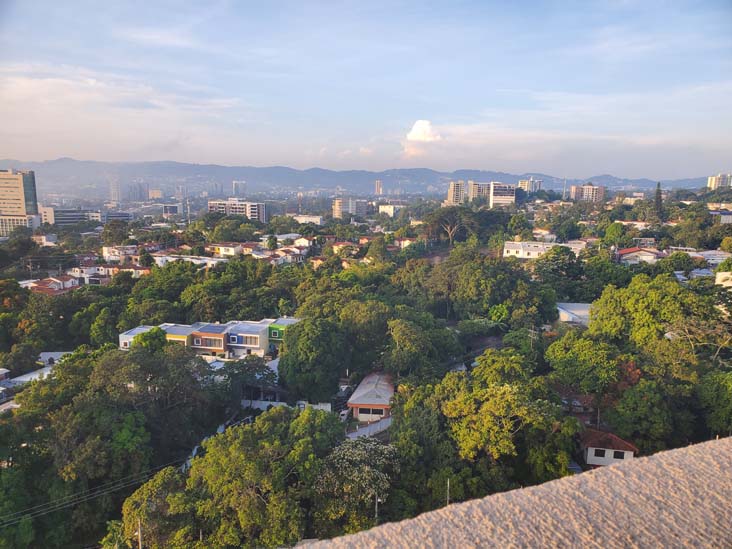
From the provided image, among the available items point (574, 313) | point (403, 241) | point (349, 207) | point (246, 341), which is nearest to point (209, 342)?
point (246, 341)

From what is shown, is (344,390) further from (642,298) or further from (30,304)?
(30,304)

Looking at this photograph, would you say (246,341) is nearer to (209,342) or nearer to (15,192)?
(209,342)

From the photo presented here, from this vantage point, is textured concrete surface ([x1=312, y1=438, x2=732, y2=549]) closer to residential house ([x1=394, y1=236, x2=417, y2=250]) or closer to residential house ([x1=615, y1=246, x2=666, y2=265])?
residential house ([x1=615, y1=246, x2=666, y2=265])

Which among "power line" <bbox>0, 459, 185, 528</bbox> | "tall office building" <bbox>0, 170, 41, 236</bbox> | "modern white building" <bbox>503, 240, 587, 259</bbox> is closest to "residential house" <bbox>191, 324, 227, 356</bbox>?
"power line" <bbox>0, 459, 185, 528</bbox>

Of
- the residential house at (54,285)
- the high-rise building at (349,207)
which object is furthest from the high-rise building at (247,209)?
the residential house at (54,285)

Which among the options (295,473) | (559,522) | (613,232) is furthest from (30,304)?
(613,232)
